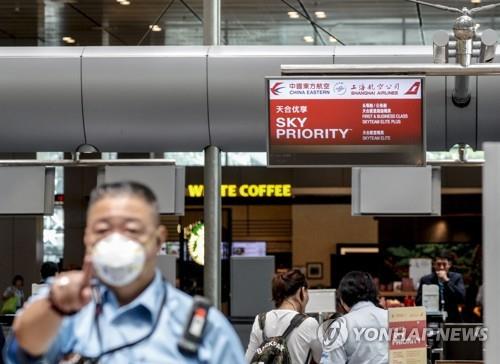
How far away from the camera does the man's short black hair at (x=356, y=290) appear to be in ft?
22.9

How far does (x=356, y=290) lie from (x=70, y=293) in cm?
464

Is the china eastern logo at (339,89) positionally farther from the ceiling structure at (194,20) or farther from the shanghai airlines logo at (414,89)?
the ceiling structure at (194,20)

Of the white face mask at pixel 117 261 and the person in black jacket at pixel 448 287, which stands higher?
the white face mask at pixel 117 261

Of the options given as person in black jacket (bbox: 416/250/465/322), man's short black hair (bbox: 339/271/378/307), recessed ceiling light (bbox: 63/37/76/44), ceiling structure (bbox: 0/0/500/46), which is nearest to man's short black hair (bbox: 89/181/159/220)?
man's short black hair (bbox: 339/271/378/307)

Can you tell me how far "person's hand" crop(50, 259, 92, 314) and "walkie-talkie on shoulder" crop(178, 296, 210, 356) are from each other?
233 mm

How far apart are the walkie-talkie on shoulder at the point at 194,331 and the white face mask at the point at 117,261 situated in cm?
16

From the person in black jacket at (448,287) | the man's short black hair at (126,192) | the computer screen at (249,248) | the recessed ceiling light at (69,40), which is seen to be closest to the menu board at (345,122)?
the person in black jacket at (448,287)

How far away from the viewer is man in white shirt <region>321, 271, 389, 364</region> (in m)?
6.80

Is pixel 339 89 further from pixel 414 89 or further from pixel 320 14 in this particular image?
pixel 320 14

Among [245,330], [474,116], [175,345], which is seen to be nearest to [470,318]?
[245,330]

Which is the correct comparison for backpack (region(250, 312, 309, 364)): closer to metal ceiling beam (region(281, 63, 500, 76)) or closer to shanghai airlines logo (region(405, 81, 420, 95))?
metal ceiling beam (region(281, 63, 500, 76))

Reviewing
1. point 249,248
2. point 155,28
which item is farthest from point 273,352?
point 249,248

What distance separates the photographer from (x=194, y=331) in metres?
2.56

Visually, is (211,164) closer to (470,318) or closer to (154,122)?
(154,122)
